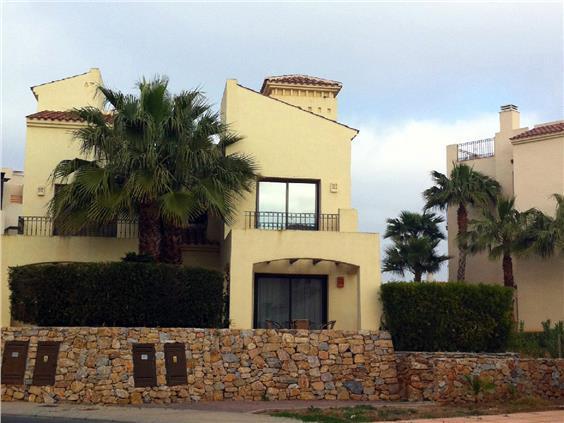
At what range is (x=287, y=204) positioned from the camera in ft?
83.9

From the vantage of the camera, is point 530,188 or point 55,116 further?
point 530,188

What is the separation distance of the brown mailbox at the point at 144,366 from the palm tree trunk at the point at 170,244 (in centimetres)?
381

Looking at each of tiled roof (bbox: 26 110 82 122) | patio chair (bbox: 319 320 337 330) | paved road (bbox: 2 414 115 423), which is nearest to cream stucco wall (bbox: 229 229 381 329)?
patio chair (bbox: 319 320 337 330)

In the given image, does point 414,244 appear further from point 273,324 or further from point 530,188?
point 273,324

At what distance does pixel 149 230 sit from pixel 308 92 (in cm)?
1202

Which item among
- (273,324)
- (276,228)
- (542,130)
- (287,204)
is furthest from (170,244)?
(542,130)

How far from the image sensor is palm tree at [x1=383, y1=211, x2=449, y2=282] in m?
37.2

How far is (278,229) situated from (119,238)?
5422mm

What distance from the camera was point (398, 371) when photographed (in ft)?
70.6

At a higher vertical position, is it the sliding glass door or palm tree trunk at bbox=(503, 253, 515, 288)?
palm tree trunk at bbox=(503, 253, 515, 288)

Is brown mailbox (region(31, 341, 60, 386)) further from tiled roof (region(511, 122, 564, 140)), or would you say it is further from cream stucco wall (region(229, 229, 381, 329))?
tiled roof (region(511, 122, 564, 140))

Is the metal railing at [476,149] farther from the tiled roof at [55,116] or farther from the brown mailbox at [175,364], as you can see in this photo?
the brown mailbox at [175,364]

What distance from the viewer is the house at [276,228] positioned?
23.7 m

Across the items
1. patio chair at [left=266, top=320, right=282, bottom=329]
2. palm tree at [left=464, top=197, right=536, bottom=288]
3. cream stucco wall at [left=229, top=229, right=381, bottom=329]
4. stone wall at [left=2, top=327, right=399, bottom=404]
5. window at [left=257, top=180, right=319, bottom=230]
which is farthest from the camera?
palm tree at [left=464, top=197, right=536, bottom=288]
